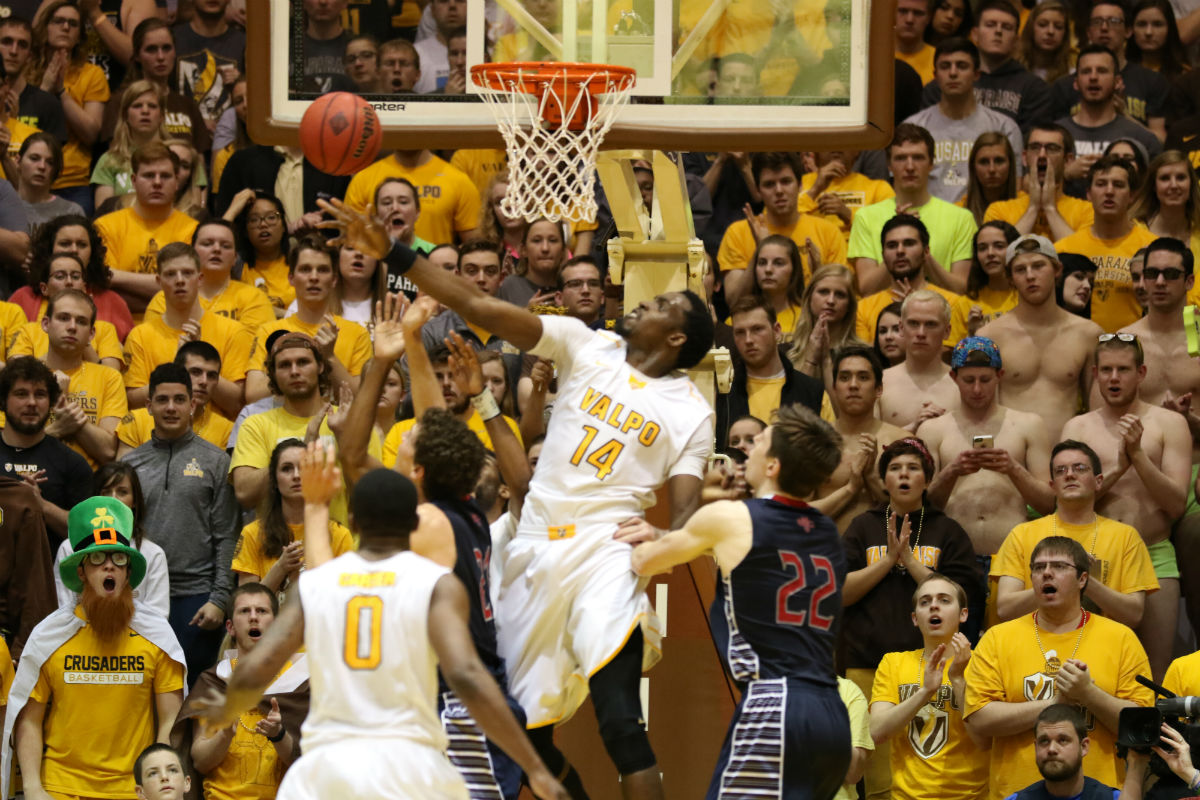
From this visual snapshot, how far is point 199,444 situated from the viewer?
10.7m

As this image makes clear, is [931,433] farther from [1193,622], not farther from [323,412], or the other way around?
[323,412]

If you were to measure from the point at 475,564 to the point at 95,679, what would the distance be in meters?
3.68

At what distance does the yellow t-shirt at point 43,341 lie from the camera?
37.0 ft

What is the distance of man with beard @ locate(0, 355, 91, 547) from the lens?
10352mm

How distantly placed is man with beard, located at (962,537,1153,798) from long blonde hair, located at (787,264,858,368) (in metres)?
2.23

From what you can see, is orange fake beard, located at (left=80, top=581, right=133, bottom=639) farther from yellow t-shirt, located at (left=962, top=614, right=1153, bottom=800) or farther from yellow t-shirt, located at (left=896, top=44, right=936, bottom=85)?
yellow t-shirt, located at (left=896, top=44, right=936, bottom=85)

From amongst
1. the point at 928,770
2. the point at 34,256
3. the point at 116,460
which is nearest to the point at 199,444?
the point at 116,460

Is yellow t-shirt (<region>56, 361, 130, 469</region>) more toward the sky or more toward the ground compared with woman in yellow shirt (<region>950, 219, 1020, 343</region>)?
more toward the ground

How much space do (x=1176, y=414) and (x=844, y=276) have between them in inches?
86.3

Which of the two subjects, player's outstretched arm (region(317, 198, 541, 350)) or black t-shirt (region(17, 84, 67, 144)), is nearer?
player's outstretched arm (region(317, 198, 541, 350))

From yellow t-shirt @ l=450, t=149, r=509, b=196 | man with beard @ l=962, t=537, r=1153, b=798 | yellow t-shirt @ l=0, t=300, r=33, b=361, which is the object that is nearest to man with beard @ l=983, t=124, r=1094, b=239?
man with beard @ l=962, t=537, r=1153, b=798

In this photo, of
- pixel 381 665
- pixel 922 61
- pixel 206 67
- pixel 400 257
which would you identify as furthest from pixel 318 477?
pixel 922 61

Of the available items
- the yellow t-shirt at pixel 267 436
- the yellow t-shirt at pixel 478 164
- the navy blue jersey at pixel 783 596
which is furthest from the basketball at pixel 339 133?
the yellow t-shirt at pixel 478 164

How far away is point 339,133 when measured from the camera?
7.80 meters
